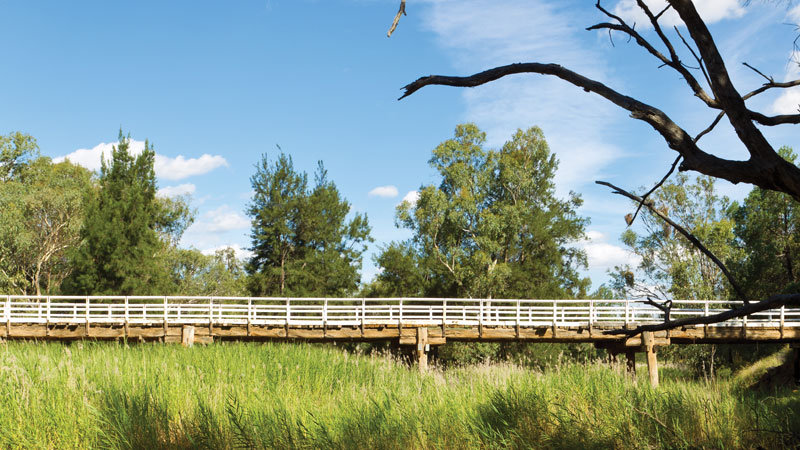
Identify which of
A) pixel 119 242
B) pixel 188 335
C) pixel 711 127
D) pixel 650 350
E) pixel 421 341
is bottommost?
pixel 650 350

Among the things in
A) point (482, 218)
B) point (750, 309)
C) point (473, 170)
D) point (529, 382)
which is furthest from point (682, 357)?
point (750, 309)

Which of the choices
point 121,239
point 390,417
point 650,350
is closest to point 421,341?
point 650,350

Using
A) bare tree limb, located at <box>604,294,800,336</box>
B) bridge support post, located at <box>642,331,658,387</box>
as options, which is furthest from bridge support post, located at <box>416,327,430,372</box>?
bare tree limb, located at <box>604,294,800,336</box>

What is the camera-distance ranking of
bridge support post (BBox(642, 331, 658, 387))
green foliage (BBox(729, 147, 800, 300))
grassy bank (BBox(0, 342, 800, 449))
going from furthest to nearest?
green foliage (BBox(729, 147, 800, 300)), bridge support post (BBox(642, 331, 658, 387)), grassy bank (BBox(0, 342, 800, 449))

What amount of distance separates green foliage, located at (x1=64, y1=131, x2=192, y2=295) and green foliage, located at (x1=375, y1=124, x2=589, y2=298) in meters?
12.5

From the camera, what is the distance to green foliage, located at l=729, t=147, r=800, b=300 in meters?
28.6

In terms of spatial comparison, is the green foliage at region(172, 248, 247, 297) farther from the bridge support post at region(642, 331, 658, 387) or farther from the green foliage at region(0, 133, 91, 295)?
the bridge support post at region(642, 331, 658, 387)

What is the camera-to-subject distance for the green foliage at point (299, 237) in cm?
3488

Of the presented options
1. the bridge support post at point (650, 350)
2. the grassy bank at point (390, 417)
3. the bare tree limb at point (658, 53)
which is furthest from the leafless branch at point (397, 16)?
the bridge support post at point (650, 350)

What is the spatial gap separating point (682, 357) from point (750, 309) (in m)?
31.4

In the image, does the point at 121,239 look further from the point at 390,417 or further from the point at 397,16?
the point at 397,16

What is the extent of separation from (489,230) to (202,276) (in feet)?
73.4

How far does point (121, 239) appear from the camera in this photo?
29.9 meters

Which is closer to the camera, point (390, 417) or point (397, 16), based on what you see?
point (397, 16)
